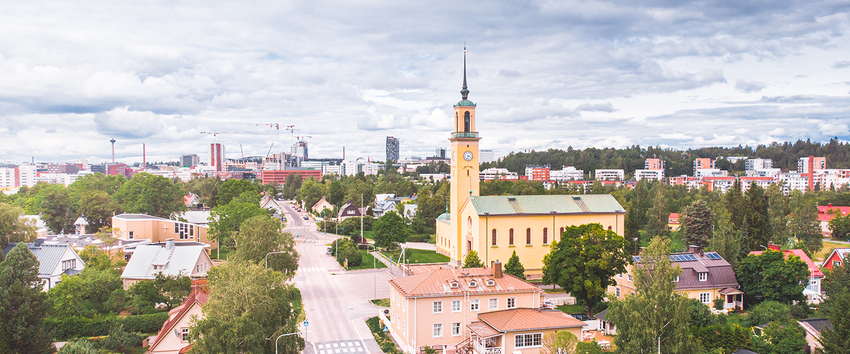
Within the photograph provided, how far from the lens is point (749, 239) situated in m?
53.4

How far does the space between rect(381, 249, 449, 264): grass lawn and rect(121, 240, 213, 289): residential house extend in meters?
20.1

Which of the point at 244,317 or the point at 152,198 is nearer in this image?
the point at 244,317

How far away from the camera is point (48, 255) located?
48062 mm

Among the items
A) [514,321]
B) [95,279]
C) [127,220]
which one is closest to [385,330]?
[514,321]

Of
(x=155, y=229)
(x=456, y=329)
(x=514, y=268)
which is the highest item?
(x=155, y=229)

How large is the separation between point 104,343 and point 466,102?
126ft

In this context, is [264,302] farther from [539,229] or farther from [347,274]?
[539,229]

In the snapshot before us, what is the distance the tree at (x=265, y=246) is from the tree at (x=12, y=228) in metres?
25.1

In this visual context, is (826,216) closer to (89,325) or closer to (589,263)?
(589,263)

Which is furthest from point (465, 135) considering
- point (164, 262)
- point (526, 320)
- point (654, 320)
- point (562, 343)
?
point (654, 320)

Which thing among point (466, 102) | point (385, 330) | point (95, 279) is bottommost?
point (385, 330)

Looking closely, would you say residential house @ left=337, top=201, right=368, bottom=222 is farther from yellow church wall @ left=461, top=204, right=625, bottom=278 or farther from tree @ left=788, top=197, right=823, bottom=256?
tree @ left=788, top=197, right=823, bottom=256

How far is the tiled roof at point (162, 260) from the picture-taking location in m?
47.3

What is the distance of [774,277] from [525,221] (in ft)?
70.2
